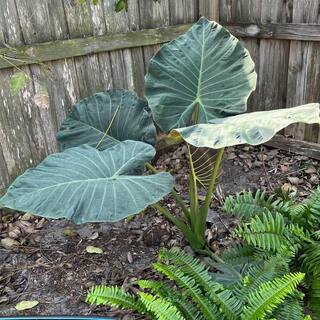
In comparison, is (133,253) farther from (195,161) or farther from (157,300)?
(157,300)

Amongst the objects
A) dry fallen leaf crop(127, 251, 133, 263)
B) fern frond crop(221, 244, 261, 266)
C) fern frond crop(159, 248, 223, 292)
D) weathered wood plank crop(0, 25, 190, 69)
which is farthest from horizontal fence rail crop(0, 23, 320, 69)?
fern frond crop(221, 244, 261, 266)

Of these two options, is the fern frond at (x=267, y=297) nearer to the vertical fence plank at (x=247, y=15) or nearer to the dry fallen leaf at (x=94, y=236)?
the dry fallen leaf at (x=94, y=236)

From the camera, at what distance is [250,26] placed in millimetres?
2932

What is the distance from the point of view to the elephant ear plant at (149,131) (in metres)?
1.36

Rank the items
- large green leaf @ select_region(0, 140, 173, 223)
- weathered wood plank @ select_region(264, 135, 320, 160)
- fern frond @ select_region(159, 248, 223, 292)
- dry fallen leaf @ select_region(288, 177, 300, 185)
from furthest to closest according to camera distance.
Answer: weathered wood plank @ select_region(264, 135, 320, 160) < dry fallen leaf @ select_region(288, 177, 300, 185) < fern frond @ select_region(159, 248, 223, 292) < large green leaf @ select_region(0, 140, 173, 223)

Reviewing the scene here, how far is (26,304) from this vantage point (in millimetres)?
1806

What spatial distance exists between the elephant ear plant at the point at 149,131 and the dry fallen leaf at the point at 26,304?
683mm

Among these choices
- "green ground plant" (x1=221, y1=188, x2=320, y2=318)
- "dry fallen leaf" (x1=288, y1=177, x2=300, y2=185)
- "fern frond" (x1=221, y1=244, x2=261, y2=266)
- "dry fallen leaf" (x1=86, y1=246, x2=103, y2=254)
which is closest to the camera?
"green ground plant" (x1=221, y1=188, x2=320, y2=318)

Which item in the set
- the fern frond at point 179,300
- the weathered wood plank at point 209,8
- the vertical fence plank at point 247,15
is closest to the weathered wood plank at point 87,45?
the weathered wood plank at point 209,8

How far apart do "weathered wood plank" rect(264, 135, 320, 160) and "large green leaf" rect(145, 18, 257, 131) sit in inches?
46.8

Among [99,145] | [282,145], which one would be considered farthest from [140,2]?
[282,145]

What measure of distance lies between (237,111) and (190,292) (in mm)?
932

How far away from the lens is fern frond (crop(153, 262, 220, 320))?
1.39 metres

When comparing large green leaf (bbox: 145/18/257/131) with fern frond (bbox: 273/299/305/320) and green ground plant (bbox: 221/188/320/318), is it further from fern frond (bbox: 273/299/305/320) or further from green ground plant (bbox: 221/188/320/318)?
fern frond (bbox: 273/299/305/320)
